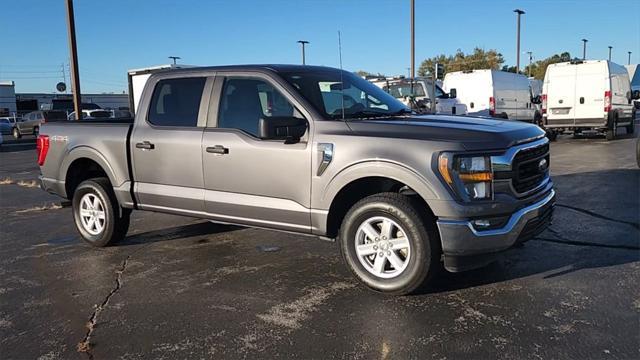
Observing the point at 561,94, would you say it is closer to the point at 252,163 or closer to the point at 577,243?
the point at 577,243

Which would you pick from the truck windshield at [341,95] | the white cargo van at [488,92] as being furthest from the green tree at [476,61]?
the truck windshield at [341,95]

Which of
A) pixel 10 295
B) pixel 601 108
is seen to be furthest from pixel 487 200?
pixel 601 108

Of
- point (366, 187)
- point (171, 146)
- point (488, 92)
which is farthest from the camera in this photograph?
point (488, 92)

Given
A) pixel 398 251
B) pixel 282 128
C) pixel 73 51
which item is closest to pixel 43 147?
pixel 282 128

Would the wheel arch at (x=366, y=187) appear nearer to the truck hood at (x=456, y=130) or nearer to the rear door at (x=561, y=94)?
the truck hood at (x=456, y=130)

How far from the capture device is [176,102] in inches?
220

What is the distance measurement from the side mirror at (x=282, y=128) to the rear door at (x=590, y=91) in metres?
16.1

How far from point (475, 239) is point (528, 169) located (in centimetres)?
86

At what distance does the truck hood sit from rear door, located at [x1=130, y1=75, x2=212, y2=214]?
5.60 feet

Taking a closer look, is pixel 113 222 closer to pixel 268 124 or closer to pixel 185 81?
pixel 185 81

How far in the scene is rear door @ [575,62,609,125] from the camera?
57.5 ft

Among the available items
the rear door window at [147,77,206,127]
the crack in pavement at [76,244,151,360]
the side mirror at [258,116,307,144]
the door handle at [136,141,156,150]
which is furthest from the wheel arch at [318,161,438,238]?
the door handle at [136,141,156,150]

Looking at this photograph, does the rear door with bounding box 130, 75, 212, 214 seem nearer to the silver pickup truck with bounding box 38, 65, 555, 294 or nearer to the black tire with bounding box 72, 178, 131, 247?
the silver pickup truck with bounding box 38, 65, 555, 294

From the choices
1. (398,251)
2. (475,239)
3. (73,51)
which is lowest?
(398,251)
